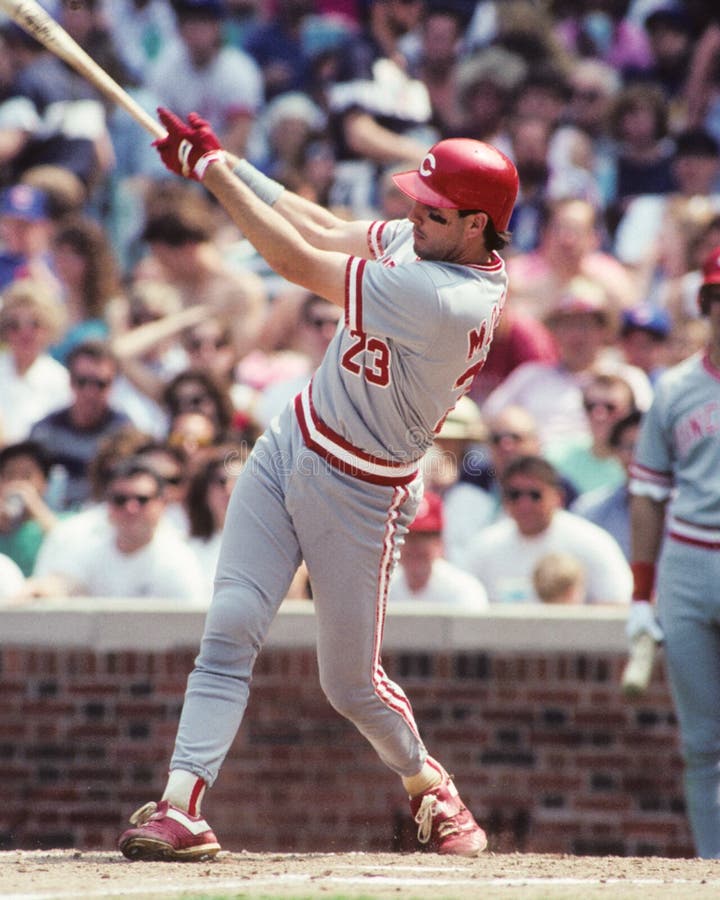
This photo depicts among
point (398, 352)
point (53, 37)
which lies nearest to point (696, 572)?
point (398, 352)

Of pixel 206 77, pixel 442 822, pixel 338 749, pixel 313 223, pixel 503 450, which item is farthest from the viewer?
pixel 206 77

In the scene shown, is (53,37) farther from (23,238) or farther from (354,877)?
(23,238)

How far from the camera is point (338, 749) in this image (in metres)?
7.71

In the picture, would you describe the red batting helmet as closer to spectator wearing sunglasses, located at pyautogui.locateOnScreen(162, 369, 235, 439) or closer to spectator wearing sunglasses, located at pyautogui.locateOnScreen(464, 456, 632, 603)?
spectator wearing sunglasses, located at pyautogui.locateOnScreen(464, 456, 632, 603)

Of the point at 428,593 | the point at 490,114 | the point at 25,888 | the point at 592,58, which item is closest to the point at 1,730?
the point at 428,593

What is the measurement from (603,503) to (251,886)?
151 inches

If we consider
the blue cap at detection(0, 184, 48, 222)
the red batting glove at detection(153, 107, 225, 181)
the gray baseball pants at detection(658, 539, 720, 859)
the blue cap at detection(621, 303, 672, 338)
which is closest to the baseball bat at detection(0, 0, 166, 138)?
the red batting glove at detection(153, 107, 225, 181)

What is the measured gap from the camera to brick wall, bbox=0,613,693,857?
24.9 feet

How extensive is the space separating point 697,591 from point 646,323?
3117 mm

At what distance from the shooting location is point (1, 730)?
787cm

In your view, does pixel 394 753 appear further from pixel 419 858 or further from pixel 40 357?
pixel 40 357

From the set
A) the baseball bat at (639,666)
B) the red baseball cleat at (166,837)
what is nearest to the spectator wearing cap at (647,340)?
the baseball bat at (639,666)

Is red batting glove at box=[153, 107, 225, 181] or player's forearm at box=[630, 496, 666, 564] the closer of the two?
red batting glove at box=[153, 107, 225, 181]

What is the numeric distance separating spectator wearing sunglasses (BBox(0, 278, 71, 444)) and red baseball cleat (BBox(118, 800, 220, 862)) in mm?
4509
